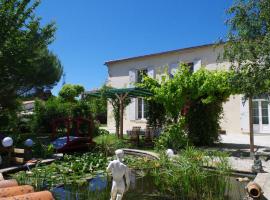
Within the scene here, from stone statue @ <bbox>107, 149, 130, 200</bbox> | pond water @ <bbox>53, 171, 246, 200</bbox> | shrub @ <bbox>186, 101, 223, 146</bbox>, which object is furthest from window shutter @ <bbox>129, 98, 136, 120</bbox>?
stone statue @ <bbox>107, 149, 130, 200</bbox>

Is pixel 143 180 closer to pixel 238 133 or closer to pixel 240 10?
pixel 240 10

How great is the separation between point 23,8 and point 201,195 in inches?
393

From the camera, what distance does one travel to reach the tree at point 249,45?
9.43m

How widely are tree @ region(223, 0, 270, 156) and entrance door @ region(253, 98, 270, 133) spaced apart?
354 inches

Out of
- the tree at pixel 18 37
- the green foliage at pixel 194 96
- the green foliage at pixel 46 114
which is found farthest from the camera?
the green foliage at pixel 46 114

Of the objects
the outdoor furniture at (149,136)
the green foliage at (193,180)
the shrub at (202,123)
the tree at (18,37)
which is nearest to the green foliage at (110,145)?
the outdoor furniture at (149,136)

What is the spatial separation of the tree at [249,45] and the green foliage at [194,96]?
1.37 metres

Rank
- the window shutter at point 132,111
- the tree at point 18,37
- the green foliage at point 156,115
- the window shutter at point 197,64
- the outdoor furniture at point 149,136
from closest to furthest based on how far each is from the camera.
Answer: the tree at point 18,37
the outdoor furniture at point 149,136
the green foliage at point 156,115
the window shutter at point 197,64
the window shutter at point 132,111

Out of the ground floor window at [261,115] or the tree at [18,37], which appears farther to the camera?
the ground floor window at [261,115]

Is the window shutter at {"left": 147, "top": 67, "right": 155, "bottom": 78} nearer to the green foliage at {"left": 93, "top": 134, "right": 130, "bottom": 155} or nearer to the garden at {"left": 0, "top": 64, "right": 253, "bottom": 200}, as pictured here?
the garden at {"left": 0, "top": 64, "right": 253, "bottom": 200}

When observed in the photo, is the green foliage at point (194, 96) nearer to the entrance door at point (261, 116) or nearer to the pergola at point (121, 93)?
the pergola at point (121, 93)

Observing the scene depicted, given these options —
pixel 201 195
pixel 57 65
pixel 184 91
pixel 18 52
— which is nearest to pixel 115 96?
pixel 184 91

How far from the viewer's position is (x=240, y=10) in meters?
10.0

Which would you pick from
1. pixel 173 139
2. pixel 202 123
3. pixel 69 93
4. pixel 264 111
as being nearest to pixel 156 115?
pixel 202 123
